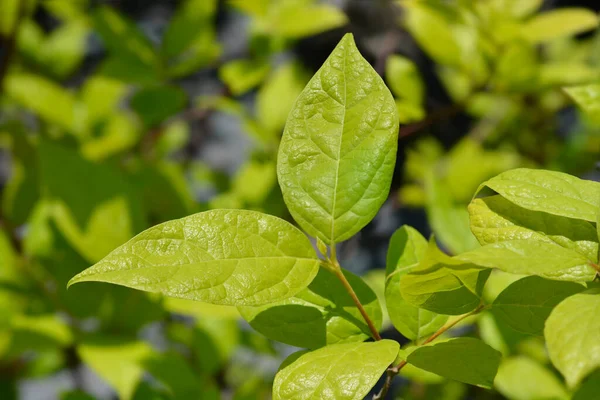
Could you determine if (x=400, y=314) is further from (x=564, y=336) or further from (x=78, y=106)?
(x=78, y=106)

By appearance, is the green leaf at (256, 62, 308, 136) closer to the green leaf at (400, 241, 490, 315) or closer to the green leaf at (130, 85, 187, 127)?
the green leaf at (130, 85, 187, 127)

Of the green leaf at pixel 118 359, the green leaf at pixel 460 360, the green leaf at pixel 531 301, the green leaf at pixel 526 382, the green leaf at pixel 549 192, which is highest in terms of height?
the green leaf at pixel 549 192

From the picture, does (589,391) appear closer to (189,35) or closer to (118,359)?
(118,359)

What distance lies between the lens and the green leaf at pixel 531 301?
1.19ft

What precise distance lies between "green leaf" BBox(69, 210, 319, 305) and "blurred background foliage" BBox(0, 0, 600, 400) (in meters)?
0.31

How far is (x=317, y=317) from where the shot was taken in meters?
0.40

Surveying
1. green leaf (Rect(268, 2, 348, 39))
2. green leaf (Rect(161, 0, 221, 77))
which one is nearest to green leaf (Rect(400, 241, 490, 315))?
green leaf (Rect(268, 2, 348, 39))

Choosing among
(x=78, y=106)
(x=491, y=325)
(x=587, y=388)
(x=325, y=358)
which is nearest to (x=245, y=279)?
(x=325, y=358)

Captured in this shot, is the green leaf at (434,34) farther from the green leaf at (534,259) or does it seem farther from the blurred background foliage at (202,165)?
the green leaf at (534,259)

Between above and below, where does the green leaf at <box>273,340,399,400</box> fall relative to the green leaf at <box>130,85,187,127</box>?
below

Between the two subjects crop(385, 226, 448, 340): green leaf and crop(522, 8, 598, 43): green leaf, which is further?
crop(522, 8, 598, 43): green leaf

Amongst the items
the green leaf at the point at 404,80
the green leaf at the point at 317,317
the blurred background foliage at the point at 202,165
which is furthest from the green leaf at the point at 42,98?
the green leaf at the point at 317,317

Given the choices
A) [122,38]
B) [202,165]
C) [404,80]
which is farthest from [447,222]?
[202,165]

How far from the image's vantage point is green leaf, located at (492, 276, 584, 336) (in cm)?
36
